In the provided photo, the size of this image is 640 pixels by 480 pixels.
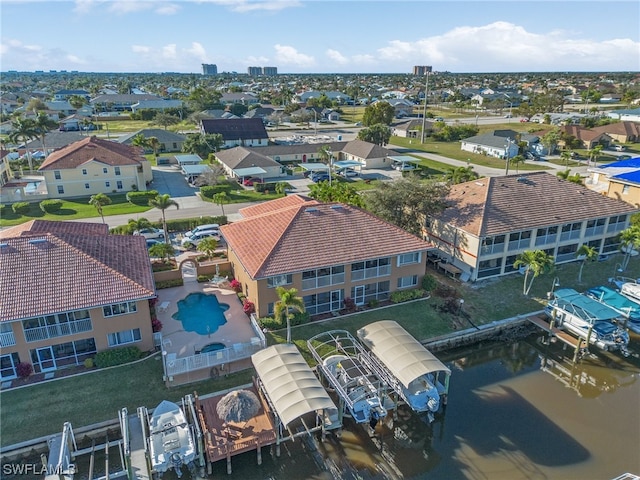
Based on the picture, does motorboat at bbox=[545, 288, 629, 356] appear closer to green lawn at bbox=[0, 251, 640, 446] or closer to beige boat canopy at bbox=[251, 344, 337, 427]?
green lawn at bbox=[0, 251, 640, 446]

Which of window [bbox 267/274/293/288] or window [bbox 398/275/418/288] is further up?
window [bbox 267/274/293/288]

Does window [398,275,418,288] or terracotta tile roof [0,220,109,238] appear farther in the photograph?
window [398,275,418,288]

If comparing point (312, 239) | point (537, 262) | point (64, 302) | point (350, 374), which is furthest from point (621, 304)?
point (64, 302)

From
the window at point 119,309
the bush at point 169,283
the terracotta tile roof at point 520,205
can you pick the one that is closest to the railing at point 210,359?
the window at point 119,309

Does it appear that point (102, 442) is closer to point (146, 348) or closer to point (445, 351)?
point (146, 348)

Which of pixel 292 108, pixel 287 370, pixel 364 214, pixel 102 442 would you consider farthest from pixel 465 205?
pixel 292 108

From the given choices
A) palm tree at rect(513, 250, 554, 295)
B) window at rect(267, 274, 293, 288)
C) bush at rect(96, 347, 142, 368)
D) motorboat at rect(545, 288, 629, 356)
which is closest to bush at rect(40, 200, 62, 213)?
bush at rect(96, 347, 142, 368)
